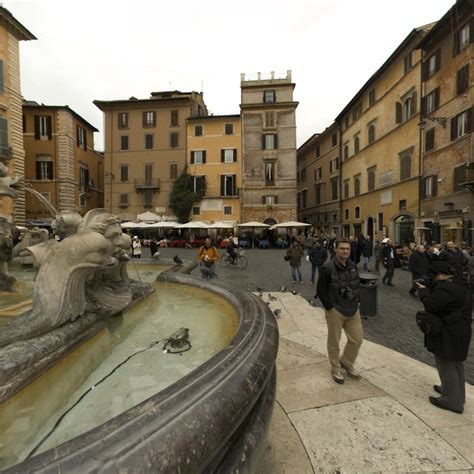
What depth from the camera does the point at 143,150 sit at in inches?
1314

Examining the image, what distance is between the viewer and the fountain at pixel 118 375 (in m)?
1.09

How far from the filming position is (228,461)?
1424mm

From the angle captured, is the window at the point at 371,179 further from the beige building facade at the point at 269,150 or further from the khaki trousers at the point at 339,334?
the khaki trousers at the point at 339,334

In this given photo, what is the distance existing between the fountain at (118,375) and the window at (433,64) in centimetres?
2295

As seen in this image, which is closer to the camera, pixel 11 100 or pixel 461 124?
pixel 461 124

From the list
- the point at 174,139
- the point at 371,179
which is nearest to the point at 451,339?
the point at 371,179

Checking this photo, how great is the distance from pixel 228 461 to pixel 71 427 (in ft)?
2.62

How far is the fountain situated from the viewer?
42.8 inches

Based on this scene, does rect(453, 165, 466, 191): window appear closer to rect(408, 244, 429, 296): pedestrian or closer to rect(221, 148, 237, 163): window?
rect(408, 244, 429, 296): pedestrian

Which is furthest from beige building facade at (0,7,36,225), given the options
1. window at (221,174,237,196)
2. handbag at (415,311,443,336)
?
handbag at (415,311,443,336)

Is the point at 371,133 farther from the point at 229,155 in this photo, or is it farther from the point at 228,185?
the point at 228,185

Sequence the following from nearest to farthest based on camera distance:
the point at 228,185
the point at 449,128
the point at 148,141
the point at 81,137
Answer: the point at 449,128 < the point at 228,185 < the point at 81,137 < the point at 148,141

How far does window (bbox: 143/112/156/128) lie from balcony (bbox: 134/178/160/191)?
19.7 ft

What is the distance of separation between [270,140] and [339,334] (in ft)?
96.5
